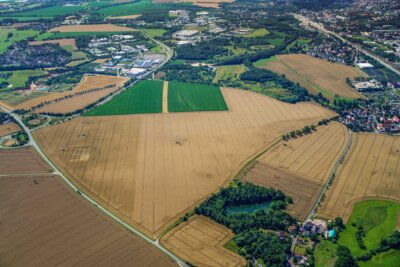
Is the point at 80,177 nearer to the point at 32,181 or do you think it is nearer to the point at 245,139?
the point at 32,181

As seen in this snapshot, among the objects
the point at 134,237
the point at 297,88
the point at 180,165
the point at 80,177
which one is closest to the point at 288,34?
the point at 297,88

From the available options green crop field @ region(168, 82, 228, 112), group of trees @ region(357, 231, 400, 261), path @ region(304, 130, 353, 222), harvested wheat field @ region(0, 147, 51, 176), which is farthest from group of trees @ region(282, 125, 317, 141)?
harvested wheat field @ region(0, 147, 51, 176)

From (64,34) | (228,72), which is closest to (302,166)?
(228,72)

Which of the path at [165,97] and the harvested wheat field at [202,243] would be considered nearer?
the harvested wheat field at [202,243]

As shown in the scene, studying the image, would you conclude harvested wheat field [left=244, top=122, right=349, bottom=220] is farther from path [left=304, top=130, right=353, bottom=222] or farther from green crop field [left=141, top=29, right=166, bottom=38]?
green crop field [left=141, top=29, right=166, bottom=38]

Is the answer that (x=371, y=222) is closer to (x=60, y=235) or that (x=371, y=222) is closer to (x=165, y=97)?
(x=60, y=235)

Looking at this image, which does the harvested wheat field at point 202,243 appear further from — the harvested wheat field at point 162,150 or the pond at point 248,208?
the pond at point 248,208

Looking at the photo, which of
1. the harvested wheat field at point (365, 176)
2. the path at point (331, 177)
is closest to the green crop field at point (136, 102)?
the path at point (331, 177)

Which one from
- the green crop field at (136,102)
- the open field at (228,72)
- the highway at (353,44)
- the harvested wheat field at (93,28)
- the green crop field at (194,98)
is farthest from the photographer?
the harvested wheat field at (93,28)
